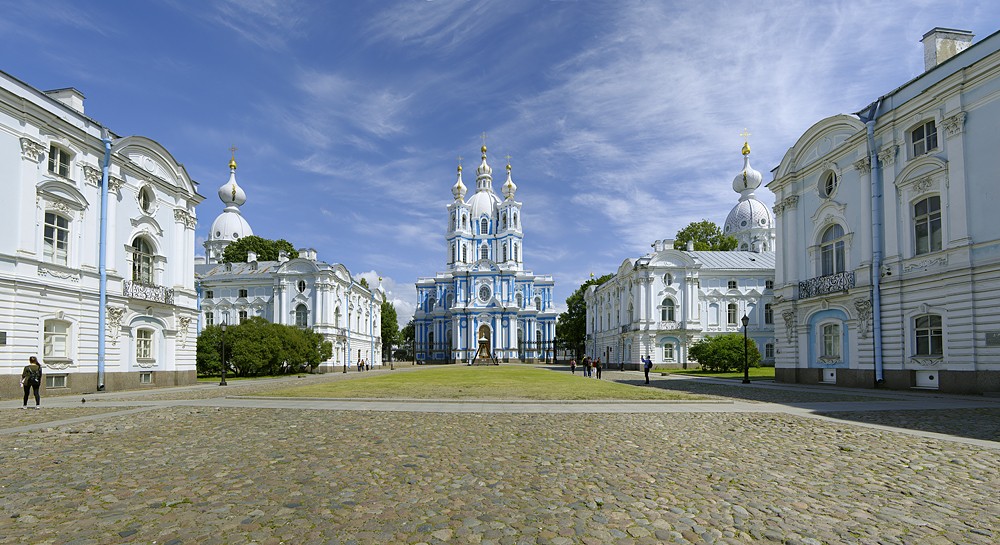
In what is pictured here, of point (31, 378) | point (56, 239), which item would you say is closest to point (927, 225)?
point (31, 378)

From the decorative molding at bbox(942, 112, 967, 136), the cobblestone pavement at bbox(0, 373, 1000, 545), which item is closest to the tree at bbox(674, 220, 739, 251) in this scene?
the decorative molding at bbox(942, 112, 967, 136)

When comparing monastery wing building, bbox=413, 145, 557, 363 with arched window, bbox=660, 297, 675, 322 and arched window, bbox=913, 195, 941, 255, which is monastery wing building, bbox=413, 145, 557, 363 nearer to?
arched window, bbox=660, 297, 675, 322

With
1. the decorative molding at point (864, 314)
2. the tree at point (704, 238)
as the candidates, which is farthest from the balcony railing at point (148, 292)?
the tree at point (704, 238)

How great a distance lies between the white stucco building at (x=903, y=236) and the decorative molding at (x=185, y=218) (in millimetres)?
30497

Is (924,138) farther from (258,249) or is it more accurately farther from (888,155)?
(258,249)

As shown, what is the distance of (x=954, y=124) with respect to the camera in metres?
22.4

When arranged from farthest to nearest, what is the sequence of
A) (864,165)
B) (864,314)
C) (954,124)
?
(864,165), (864,314), (954,124)

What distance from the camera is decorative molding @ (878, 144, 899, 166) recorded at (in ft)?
82.7

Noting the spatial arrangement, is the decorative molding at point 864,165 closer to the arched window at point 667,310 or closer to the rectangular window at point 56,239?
the rectangular window at point 56,239

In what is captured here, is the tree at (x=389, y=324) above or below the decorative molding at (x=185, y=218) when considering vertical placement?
below

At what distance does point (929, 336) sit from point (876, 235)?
4738 millimetres

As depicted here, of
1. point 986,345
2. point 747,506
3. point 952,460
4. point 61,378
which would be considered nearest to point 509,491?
point 747,506

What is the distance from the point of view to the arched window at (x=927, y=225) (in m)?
23.6

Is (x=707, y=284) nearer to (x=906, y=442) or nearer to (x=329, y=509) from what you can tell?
(x=906, y=442)
